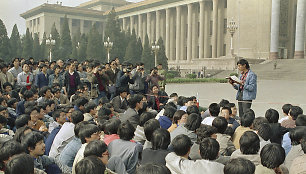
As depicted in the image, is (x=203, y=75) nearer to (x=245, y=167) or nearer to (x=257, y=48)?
(x=257, y=48)

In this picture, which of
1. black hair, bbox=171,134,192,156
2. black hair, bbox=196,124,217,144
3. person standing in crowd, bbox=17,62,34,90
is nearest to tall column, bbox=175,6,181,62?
person standing in crowd, bbox=17,62,34,90

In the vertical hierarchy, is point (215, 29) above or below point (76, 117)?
above

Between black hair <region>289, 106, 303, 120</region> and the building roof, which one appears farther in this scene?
the building roof

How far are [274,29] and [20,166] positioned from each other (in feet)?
119

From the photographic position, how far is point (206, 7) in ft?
153

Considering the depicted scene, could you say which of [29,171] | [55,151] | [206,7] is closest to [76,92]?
[55,151]

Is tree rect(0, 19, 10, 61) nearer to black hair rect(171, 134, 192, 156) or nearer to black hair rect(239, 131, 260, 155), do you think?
black hair rect(171, 134, 192, 156)

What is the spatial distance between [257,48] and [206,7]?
11.6m

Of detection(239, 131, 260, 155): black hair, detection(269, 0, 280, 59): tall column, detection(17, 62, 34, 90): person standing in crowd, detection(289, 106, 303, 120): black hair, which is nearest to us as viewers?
detection(239, 131, 260, 155): black hair

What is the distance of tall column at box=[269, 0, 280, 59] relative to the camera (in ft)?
114

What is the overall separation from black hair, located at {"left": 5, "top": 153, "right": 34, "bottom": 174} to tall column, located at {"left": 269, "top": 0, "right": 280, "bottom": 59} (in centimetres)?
3567

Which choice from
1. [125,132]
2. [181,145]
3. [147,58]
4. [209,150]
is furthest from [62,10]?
[209,150]

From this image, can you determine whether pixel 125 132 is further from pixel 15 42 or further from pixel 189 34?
pixel 15 42

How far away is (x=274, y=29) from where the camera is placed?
3522 centimetres
